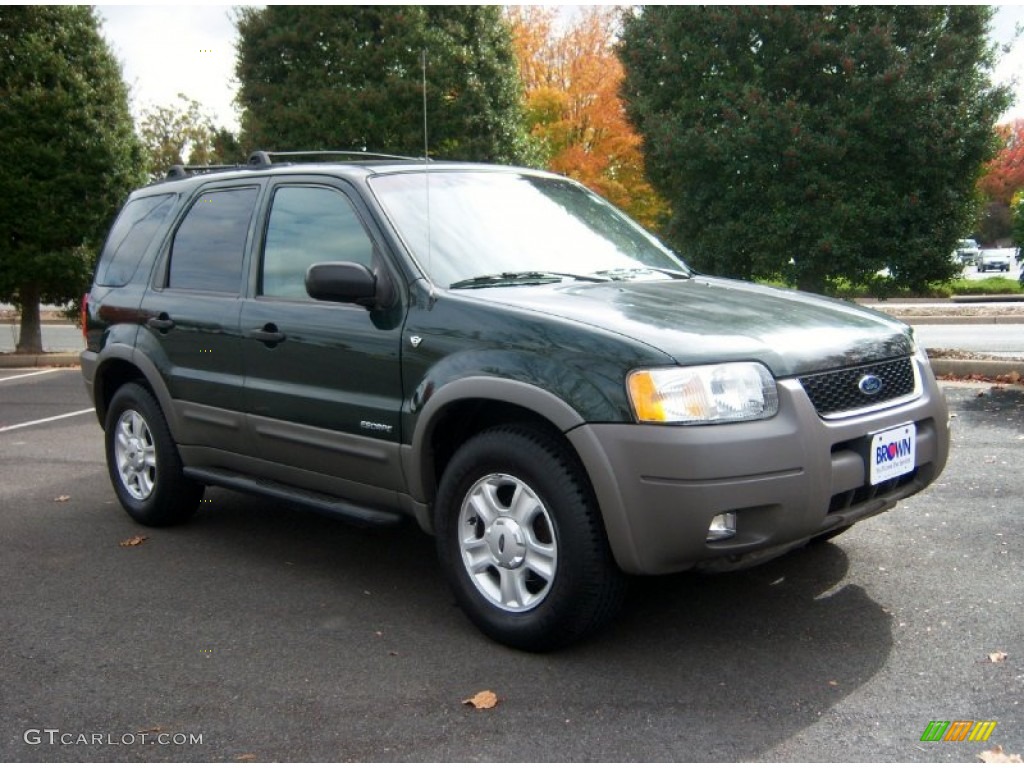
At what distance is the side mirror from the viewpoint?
4258 millimetres

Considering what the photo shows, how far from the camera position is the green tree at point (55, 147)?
15.0 m

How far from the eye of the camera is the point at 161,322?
5.62m

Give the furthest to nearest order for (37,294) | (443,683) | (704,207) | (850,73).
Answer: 1. (37,294)
2. (704,207)
3. (850,73)
4. (443,683)

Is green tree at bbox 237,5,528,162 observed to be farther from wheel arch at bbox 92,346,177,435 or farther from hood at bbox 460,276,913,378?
hood at bbox 460,276,913,378

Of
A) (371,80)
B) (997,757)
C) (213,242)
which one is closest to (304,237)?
(213,242)

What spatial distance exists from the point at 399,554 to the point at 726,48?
27.2ft

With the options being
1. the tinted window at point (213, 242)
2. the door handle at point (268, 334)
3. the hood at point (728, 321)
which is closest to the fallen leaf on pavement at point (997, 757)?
the hood at point (728, 321)

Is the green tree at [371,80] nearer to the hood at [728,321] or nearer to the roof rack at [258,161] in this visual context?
the roof rack at [258,161]

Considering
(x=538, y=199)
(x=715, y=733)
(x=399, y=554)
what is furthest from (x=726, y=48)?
(x=715, y=733)

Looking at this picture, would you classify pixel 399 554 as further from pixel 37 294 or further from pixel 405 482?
pixel 37 294

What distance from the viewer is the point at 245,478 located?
5305 millimetres

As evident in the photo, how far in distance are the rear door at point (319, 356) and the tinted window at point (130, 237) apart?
1.16 meters

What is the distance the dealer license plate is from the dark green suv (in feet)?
0.04

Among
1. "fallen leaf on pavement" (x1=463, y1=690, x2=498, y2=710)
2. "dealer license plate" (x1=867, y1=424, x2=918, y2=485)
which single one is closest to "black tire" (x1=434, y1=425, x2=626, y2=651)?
"fallen leaf on pavement" (x1=463, y1=690, x2=498, y2=710)
